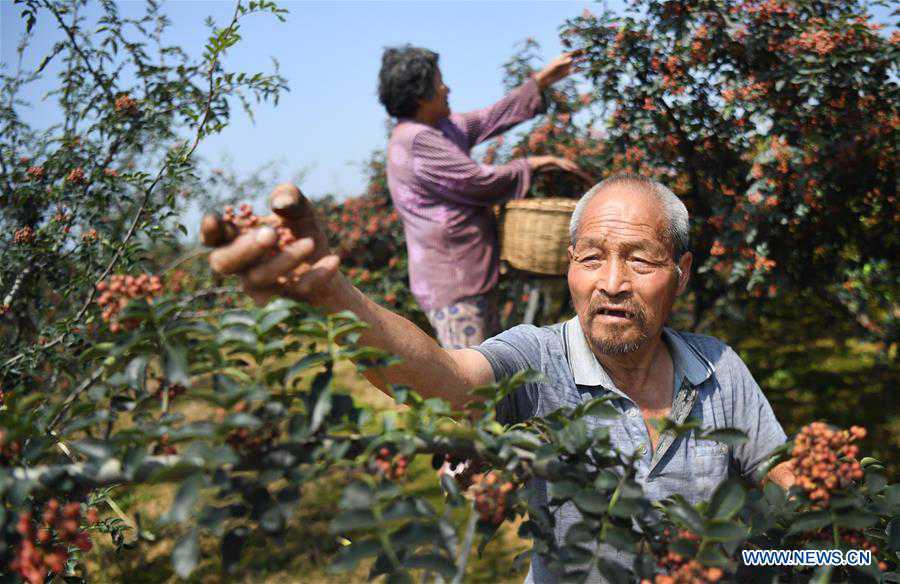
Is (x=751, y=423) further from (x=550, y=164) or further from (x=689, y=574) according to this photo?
(x=550, y=164)

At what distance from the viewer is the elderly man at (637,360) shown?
1.72 m

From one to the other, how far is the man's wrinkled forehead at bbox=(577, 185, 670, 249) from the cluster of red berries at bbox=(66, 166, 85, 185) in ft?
6.45

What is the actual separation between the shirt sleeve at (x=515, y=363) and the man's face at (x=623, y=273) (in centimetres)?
16

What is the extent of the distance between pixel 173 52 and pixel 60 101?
52 cm

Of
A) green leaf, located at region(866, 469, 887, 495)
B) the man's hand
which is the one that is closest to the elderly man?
green leaf, located at region(866, 469, 887, 495)

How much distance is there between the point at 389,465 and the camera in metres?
0.88

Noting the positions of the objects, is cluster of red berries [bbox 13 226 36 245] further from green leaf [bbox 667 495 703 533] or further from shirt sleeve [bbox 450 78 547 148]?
green leaf [bbox 667 495 703 533]

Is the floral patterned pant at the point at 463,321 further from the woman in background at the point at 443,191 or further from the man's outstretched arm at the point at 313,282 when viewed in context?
the man's outstretched arm at the point at 313,282

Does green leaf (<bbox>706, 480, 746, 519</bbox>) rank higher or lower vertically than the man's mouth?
lower

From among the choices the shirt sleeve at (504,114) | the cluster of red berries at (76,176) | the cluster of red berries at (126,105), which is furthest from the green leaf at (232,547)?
the shirt sleeve at (504,114)

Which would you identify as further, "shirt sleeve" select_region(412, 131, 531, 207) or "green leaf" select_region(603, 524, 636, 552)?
"shirt sleeve" select_region(412, 131, 531, 207)

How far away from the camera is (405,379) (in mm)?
1403

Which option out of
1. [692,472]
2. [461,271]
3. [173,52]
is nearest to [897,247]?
[461,271]

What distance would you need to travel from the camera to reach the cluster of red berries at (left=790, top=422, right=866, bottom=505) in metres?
1.05
